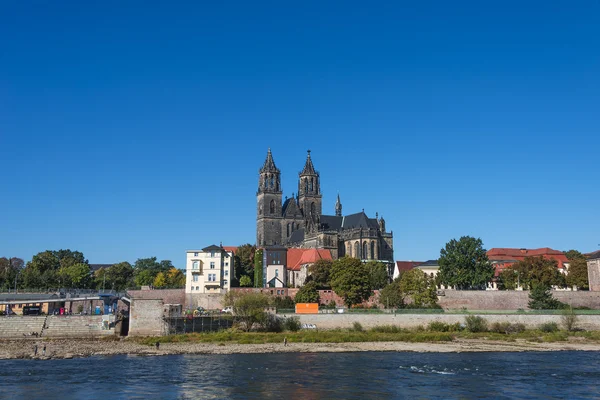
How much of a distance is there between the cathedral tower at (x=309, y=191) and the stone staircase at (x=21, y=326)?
80.2 meters

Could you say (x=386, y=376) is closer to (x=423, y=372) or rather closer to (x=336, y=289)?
(x=423, y=372)

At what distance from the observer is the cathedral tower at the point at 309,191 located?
136750 mm

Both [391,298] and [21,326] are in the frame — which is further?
[391,298]

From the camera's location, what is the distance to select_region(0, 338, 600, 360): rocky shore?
4922cm

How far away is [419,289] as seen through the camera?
246ft

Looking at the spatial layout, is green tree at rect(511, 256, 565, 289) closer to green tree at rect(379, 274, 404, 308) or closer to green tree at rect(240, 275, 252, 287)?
green tree at rect(379, 274, 404, 308)

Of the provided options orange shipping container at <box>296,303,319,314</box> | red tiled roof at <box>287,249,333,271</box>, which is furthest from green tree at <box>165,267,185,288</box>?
orange shipping container at <box>296,303,319,314</box>

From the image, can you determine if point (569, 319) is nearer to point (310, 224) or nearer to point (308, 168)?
point (310, 224)

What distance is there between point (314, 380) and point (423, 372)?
8.26m

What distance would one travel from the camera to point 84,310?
7450 cm

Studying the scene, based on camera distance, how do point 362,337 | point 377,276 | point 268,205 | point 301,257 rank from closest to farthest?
1. point 362,337
2. point 377,276
3. point 301,257
4. point 268,205

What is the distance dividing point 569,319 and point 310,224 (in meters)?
64.9

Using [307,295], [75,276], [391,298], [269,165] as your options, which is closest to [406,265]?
[391,298]

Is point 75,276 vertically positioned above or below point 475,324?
above
